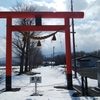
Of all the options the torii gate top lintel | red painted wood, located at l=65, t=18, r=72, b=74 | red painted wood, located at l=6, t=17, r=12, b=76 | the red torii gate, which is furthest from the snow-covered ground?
the torii gate top lintel

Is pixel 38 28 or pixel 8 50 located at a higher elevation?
pixel 38 28

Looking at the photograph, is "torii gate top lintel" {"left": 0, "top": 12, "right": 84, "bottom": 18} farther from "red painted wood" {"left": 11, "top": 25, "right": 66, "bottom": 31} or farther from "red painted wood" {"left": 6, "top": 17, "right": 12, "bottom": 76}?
"red painted wood" {"left": 11, "top": 25, "right": 66, "bottom": 31}

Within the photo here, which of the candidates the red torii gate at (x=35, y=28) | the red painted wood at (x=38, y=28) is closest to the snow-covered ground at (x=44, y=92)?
the red torii gate at (x=35, y=28)

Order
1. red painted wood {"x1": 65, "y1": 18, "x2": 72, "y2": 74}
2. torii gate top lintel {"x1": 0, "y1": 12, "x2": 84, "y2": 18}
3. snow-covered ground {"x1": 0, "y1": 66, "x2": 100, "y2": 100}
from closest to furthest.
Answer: snow-covered ground {"x1": 0, "y1": 66, "x2": 100, "y2": 100}, torii gate top lintel {"x1": 0, "y1": 12, "x2": 84, "y2": 18}, red painted wood {"x1": 65, "y1": 18, "x2": 72, "y2": 74}

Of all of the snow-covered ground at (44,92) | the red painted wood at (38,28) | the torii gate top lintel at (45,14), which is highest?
the torii gate top lintel at (45,14)

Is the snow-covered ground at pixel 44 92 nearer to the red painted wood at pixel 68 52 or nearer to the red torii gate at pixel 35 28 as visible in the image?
the red torii gate at pixel 35 28

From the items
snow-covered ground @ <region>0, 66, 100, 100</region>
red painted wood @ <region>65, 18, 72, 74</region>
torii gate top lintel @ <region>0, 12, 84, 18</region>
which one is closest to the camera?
snow-covered ground @ <region>0, 66, 100, 100</region>

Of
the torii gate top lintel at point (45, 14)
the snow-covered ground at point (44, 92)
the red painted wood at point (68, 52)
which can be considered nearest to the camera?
the snow-covered ground at point (44, 92)

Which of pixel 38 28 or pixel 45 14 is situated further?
pixel 38 28

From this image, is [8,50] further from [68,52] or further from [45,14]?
[68,52]

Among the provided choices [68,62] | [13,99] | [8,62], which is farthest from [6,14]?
[13,99]

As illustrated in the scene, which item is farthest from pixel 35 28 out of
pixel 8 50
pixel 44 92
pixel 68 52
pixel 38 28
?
pixel 44 92

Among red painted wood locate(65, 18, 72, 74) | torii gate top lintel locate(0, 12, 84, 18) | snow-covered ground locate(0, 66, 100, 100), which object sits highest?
torii gate top lintel locate(0, 12, 84, 18)

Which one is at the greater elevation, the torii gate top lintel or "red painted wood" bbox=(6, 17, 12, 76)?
the torii gate top lintel
